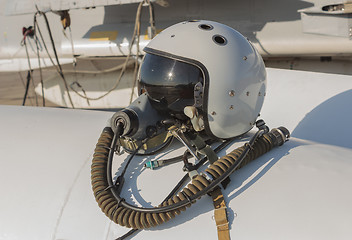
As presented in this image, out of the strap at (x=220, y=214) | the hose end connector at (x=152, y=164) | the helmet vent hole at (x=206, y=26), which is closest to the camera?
the strap at (x=220, y=214)

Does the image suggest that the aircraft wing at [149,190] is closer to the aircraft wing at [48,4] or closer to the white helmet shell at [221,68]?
the white helmet shell at [221,68]

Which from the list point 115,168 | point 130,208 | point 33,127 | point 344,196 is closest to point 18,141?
point 33,127

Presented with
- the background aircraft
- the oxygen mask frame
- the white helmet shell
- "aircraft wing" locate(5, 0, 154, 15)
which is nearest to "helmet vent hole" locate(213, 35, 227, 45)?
the white helmet shell

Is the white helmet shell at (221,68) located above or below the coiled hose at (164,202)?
above

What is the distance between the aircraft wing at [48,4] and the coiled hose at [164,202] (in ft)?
13.9

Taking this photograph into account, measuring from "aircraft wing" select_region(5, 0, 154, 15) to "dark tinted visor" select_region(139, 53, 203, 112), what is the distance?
153 inches

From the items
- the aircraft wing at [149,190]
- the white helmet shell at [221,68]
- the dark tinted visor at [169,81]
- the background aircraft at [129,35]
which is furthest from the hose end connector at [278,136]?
the background aircraft at [129,35]

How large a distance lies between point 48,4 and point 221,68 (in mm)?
5157

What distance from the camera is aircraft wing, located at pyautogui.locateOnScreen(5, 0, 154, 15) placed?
5.45 m

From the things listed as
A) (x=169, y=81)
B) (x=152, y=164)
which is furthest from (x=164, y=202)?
(x=169, y=81)

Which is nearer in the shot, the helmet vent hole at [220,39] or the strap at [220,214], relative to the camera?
the strap at [220,214]

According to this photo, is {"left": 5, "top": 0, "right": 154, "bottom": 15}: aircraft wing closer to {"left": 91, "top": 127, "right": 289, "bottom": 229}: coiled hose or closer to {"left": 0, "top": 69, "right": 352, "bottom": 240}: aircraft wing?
{"left": 0, "top": 69, "right": 352, "bottom": 240}: aircraft wing

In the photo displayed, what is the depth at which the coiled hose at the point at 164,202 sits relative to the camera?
4.22 ft

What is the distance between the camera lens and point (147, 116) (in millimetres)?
1677
